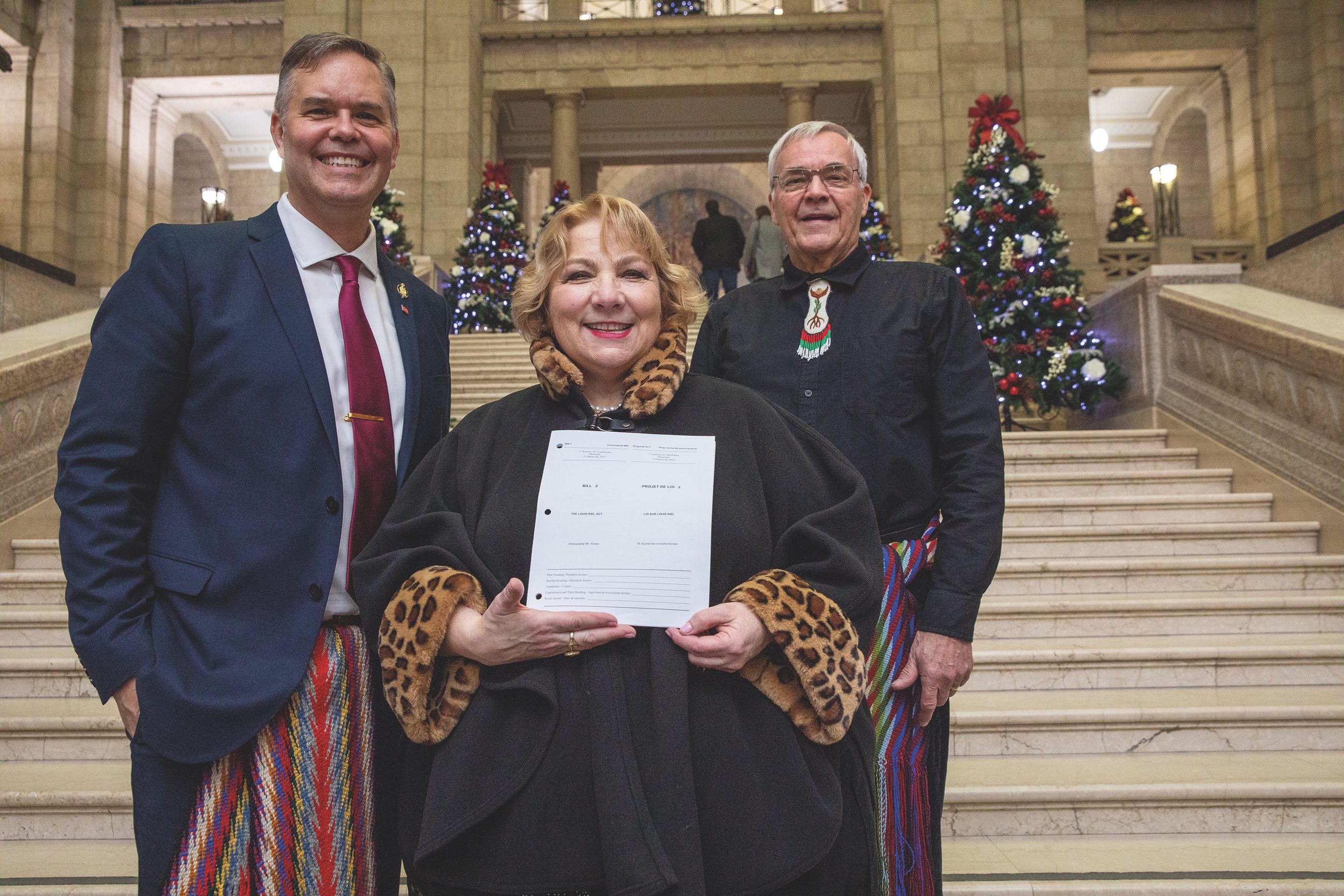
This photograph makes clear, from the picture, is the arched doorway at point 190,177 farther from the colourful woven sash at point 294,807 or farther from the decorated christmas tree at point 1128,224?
the colourful woven sash at point 294,807

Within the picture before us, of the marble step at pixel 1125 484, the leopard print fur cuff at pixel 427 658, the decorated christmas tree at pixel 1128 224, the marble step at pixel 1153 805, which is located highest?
the decorated christmas tree at pixel 1128 224

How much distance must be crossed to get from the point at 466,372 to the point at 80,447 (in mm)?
7396

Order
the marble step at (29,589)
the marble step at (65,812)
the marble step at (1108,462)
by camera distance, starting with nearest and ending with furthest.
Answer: the marble step at (65,812) < the marble step at (29,589) < the marble step at (1108,462)

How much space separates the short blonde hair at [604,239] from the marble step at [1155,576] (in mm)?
3426

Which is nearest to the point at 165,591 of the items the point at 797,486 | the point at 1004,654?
the point at 797,486

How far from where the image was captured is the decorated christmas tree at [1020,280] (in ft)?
25.8

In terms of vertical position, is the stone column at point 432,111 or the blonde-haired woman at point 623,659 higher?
the stone column at point 432,111

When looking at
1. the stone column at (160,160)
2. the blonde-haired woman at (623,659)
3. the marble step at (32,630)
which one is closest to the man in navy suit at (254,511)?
the blonde-haired woman at (623,659)

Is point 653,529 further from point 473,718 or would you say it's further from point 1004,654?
point 1004,654

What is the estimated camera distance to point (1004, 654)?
13.3 feet

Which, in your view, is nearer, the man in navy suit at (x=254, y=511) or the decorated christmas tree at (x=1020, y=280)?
the man in navy suit at (x=254, y=511)

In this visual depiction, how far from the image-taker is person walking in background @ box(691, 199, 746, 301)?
43.4 ft

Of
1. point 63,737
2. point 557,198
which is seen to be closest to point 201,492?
point 63,737

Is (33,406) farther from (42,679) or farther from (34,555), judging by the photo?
(42,679)
